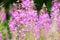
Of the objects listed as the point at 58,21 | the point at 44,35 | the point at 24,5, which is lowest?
the point at 44,35

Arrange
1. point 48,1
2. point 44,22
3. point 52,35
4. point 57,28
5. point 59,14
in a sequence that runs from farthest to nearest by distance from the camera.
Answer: point 48,1
point 44,22
point 59,14
point 57,28
point 52,35

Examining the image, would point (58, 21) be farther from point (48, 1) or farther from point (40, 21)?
point (48, 1)

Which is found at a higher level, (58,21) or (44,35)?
(58,21)

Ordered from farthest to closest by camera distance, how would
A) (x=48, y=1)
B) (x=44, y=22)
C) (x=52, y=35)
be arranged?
1. (x=48, y=1)
2. (x=44, y=22)
3. (x=52, y=35)

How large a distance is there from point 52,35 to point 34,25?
35 cm

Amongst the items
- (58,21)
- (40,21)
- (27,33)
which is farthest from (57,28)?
(40,21)

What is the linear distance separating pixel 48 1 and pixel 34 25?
201cm

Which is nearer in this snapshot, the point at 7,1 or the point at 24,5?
the point at 24,5

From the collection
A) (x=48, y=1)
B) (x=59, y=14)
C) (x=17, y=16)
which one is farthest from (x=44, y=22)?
(x=48, y=1)

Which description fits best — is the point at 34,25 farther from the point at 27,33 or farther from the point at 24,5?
the point at 24,5

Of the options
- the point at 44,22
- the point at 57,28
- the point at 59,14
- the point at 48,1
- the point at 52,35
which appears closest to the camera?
the point at 52,35

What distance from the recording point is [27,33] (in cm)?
287

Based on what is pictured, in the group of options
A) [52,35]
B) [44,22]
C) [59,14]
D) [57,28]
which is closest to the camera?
[52,35]

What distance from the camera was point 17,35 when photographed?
2.79 m
